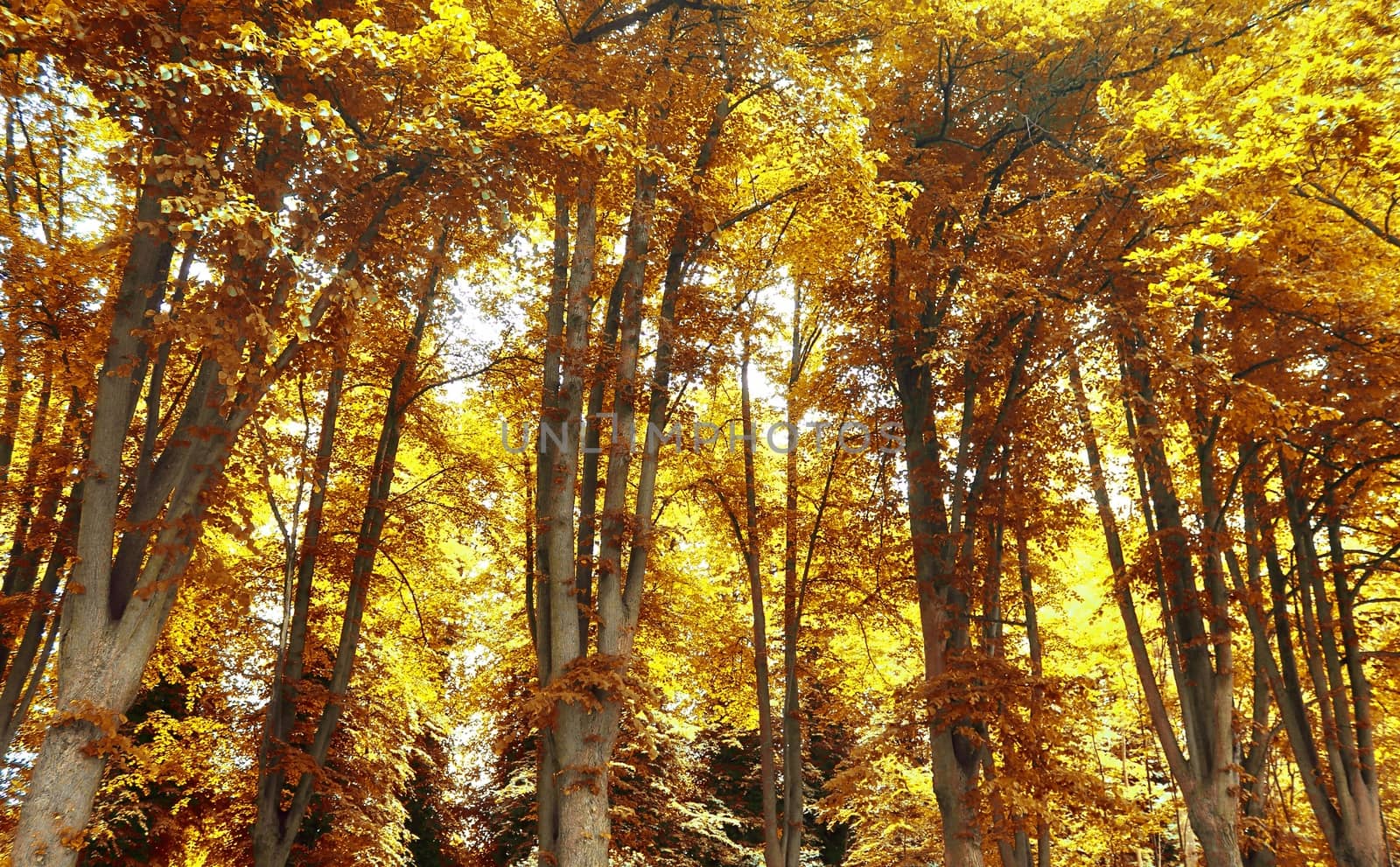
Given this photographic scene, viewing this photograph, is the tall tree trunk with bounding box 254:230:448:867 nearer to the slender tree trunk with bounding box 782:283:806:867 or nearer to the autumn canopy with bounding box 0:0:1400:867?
the autumn canopy with bounding box 0:0:1400:867

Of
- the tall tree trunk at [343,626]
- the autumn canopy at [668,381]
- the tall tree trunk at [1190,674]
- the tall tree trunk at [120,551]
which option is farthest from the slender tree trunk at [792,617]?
the tall tree trunk at [120,551]

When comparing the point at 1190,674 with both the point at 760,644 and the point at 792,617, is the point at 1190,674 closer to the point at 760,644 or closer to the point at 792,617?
the point at 792,617

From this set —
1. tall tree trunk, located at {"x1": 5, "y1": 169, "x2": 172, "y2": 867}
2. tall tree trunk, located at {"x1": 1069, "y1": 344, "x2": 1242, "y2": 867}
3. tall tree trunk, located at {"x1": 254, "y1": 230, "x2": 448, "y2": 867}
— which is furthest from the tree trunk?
tall tree trunk, located at {"x1": 5, "y1": 169, "x2": 172, "y2": 867}

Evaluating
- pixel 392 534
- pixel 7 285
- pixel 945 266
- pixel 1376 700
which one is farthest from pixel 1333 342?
pixel 7 285

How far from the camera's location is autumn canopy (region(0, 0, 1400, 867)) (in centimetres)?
484

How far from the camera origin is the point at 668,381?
7555mm

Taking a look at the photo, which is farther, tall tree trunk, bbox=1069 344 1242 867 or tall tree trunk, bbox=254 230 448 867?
tall tree trunk, bbox=254 230 448 867

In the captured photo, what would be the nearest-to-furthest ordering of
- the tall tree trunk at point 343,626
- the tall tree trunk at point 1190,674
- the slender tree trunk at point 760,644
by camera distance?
the tall tree trunk at point 1190,674 < the tall tree trunk at point 343,626 < the slender tree trunk at point 760,644

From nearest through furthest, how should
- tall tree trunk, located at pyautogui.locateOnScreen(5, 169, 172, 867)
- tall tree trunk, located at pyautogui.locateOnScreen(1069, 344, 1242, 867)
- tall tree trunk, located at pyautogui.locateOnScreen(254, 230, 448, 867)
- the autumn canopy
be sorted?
tall tree trunk, located at pyautogui.locateOnScreen(5, 169, 172, 867) → the autumn canopy → tall tree trunk, located at pyautogui.locateOnScreen(1069, 344, 1242, 867) → tall tree trunk, located at pyautogui.locateOnScreen(254, 230, 448, 867)

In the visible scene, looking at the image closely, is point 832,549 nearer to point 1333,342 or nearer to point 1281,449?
point 1281,449

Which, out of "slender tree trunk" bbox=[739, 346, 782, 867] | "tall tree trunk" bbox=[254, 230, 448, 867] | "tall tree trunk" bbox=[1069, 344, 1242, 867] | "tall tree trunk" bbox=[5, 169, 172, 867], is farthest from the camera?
"slender tree trunk" bbox=[739, 346, 782, 867]

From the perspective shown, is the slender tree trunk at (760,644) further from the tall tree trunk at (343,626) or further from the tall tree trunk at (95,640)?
the tall tree trunk at (95,640)

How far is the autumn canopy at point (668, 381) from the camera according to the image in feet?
15.9

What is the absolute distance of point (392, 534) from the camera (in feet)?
31.0
